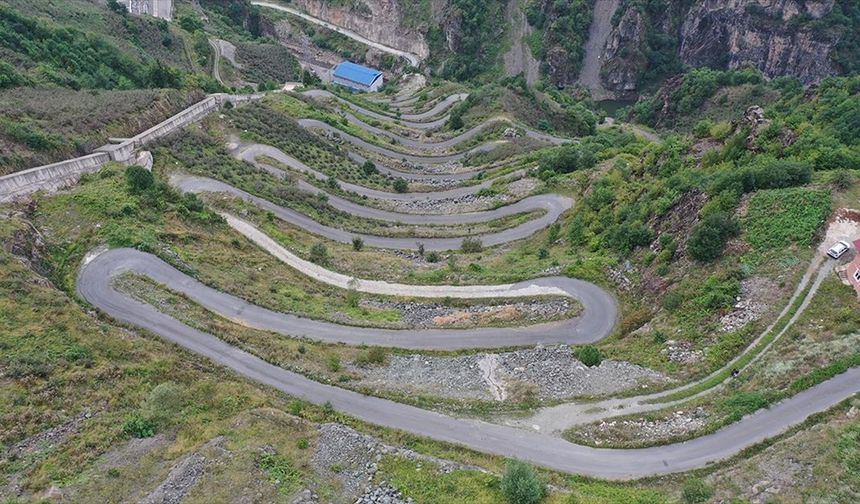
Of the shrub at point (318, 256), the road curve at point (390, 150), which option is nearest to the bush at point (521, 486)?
the shrub at point (318, 256)

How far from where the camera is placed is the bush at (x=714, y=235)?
36031mm

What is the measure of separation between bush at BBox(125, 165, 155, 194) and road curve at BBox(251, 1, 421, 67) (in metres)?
125

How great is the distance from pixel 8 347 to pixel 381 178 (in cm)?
5477

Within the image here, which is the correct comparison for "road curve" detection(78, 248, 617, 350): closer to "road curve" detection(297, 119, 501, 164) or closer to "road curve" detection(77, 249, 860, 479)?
"road curve" detection(77, 249, 860, 479)

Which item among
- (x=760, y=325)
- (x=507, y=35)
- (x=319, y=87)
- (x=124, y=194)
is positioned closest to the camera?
(x=760, y=325)

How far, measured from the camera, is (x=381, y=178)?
7706 cm

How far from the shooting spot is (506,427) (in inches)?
1096

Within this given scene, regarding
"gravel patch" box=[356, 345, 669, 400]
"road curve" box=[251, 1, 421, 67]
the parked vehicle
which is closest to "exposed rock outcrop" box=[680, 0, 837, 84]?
"road curve" box=[251, 1, 421, 67]

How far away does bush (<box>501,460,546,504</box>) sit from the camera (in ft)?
71.3

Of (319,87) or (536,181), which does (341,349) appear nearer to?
(536,181)

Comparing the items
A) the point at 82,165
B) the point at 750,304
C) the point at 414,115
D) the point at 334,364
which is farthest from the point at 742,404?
the point at 414,115

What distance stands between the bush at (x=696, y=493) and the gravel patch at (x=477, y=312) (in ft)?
56.6

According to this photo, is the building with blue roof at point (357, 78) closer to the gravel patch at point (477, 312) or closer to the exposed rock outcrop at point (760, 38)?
the exposed rock outcrop at point (760, 38)

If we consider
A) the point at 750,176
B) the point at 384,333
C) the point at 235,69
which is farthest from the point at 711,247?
the point at 235,69
